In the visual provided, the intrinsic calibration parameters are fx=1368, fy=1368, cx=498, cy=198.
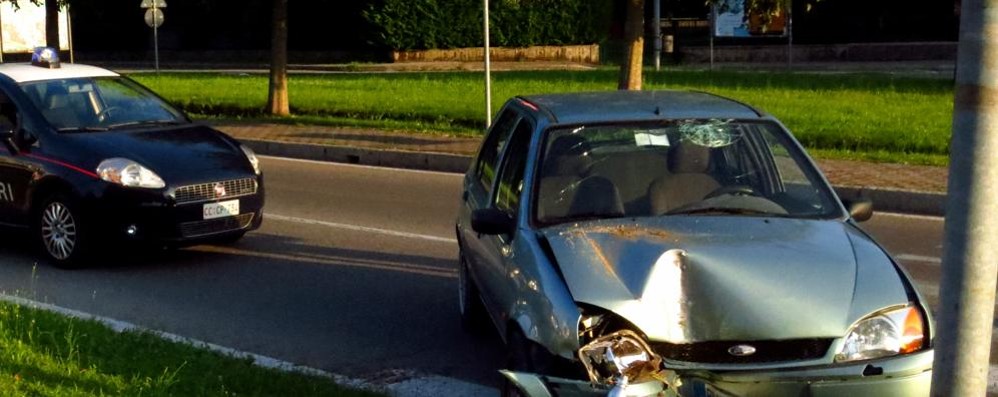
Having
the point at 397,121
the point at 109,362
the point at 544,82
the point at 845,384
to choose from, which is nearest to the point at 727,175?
the point at 845,384

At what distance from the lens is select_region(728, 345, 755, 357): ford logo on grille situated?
501cm

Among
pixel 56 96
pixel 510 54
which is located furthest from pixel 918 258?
pixel 510 54

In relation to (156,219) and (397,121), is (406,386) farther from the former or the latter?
(397,121)

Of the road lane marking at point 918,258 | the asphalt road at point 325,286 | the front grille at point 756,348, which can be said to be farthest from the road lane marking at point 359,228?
the front grille at point 756,348

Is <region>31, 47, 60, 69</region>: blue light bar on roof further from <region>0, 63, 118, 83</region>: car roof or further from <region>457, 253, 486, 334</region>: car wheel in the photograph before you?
<region>457, 253, 486, 334</region>: car wheel

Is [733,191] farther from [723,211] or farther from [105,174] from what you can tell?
[105,174]

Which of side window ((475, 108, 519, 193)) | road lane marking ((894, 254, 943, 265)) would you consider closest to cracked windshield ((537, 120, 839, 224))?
side window ((475, 108, 519, 193))

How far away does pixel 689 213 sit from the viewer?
6.14m

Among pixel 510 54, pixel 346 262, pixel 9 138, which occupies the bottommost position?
pixel 346 262

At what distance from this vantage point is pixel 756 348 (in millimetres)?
5023

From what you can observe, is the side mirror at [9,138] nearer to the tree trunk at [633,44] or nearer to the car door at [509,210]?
the car door at [509,210]

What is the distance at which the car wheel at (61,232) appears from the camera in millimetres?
10031

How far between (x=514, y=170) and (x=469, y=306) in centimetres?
136

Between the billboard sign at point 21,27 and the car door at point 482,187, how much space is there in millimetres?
23502
